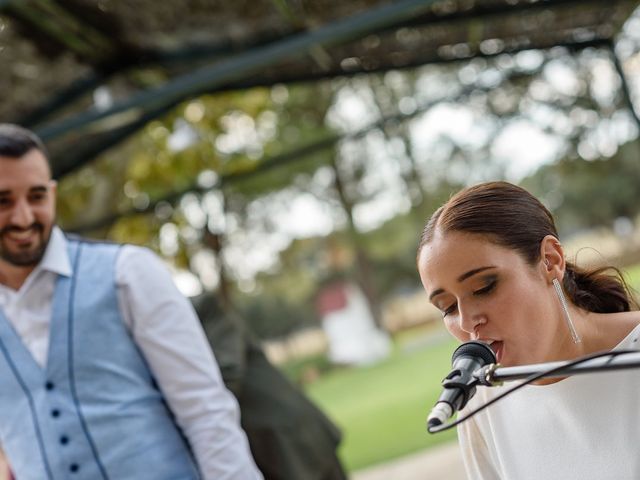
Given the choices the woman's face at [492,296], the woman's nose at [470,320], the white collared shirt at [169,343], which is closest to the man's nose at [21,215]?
the white collared shirt at [169,343]

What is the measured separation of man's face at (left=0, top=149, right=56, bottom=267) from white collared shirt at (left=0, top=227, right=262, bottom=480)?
48 millimetres

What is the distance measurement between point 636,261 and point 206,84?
40.3 feet

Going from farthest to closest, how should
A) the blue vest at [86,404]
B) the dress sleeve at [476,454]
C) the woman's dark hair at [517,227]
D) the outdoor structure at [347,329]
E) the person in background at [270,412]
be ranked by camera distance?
the outdoor structure at [347,329], the person in background at [270,412], the blue vest at [86,404], the dress sleeve at [476,454], the woman's dark hair at [517,227]

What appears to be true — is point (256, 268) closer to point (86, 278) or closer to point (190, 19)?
point (190, 19)

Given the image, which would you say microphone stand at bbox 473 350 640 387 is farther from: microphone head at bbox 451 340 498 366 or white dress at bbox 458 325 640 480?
white dress at bbox 458 325 640 480

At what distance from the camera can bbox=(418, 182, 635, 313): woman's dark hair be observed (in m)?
1.59

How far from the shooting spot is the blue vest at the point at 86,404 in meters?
2.26

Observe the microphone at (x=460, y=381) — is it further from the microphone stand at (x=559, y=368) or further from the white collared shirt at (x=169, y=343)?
the white collared shirt at (x=169, y=343)

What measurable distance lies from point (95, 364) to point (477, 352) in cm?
131

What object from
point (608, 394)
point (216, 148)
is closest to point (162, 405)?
point (608, 394)

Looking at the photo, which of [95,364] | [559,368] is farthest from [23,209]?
[559,368]

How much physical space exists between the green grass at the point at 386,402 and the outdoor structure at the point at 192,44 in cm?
253

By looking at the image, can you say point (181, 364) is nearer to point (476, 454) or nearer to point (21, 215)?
point (21, 215)

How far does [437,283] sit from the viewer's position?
5.07ft
